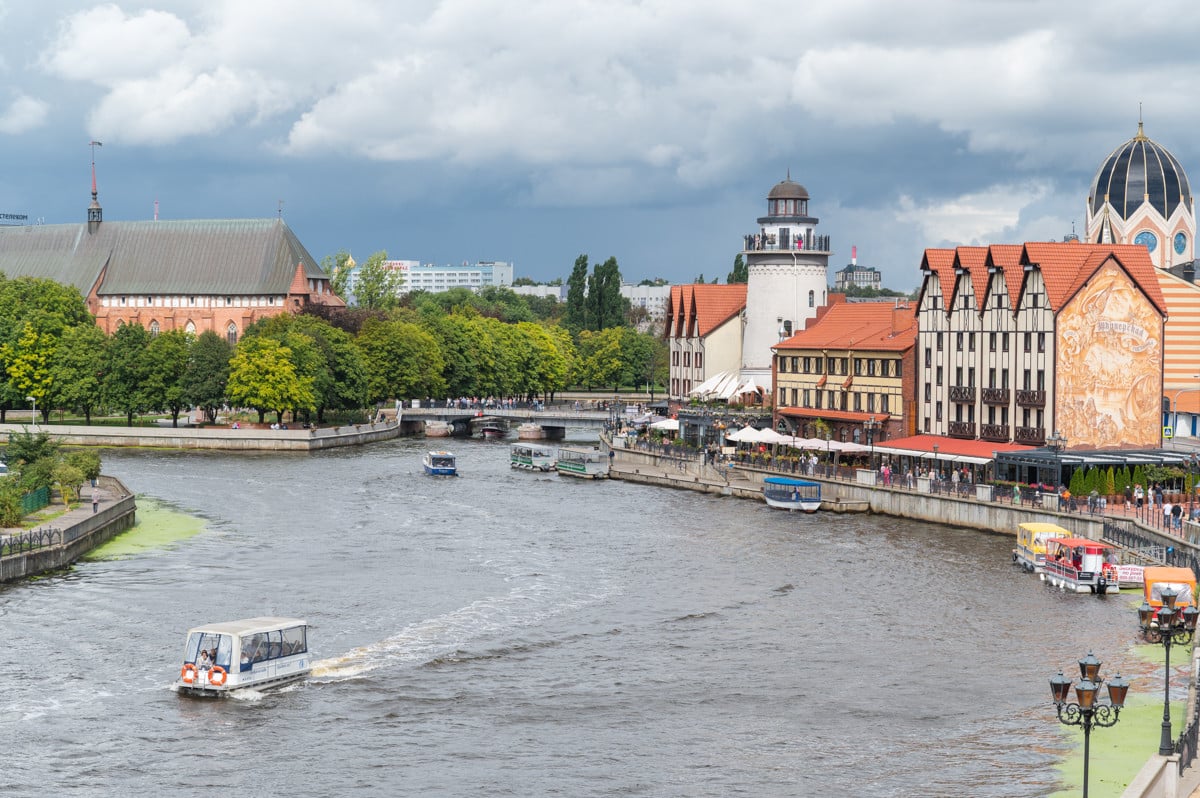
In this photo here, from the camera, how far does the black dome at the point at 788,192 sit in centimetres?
14888

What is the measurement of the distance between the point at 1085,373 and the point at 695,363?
208ft

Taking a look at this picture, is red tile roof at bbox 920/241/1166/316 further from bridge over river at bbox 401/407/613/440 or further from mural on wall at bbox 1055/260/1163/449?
bridge over river at bbox 401/407/613/440

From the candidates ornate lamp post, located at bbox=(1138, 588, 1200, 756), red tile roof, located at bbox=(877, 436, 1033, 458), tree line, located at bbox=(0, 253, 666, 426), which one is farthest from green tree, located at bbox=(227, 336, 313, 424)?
ornate lamp post, located at bbox=(1138, 588, 1200, 756)

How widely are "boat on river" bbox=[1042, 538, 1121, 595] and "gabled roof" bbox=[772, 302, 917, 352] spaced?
143ft

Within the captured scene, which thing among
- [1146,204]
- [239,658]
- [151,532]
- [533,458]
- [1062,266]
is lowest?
[239,658]

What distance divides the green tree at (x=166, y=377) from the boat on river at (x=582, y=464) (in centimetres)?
4556

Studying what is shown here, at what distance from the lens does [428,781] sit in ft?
146

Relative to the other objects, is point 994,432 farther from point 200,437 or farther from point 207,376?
point 207,376

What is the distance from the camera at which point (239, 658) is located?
53312 millimetres

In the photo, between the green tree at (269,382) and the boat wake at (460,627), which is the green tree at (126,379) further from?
the boat wake at (460,627)

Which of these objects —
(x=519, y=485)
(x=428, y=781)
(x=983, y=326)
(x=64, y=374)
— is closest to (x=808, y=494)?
(x=983, y=326)

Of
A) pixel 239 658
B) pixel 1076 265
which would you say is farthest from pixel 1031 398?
pixel 239 658

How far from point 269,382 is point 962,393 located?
72.6 metres

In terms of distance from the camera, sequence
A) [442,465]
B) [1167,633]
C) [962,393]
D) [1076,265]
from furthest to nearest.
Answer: [442,465], [962,393], [1076,265], [1167,633]
